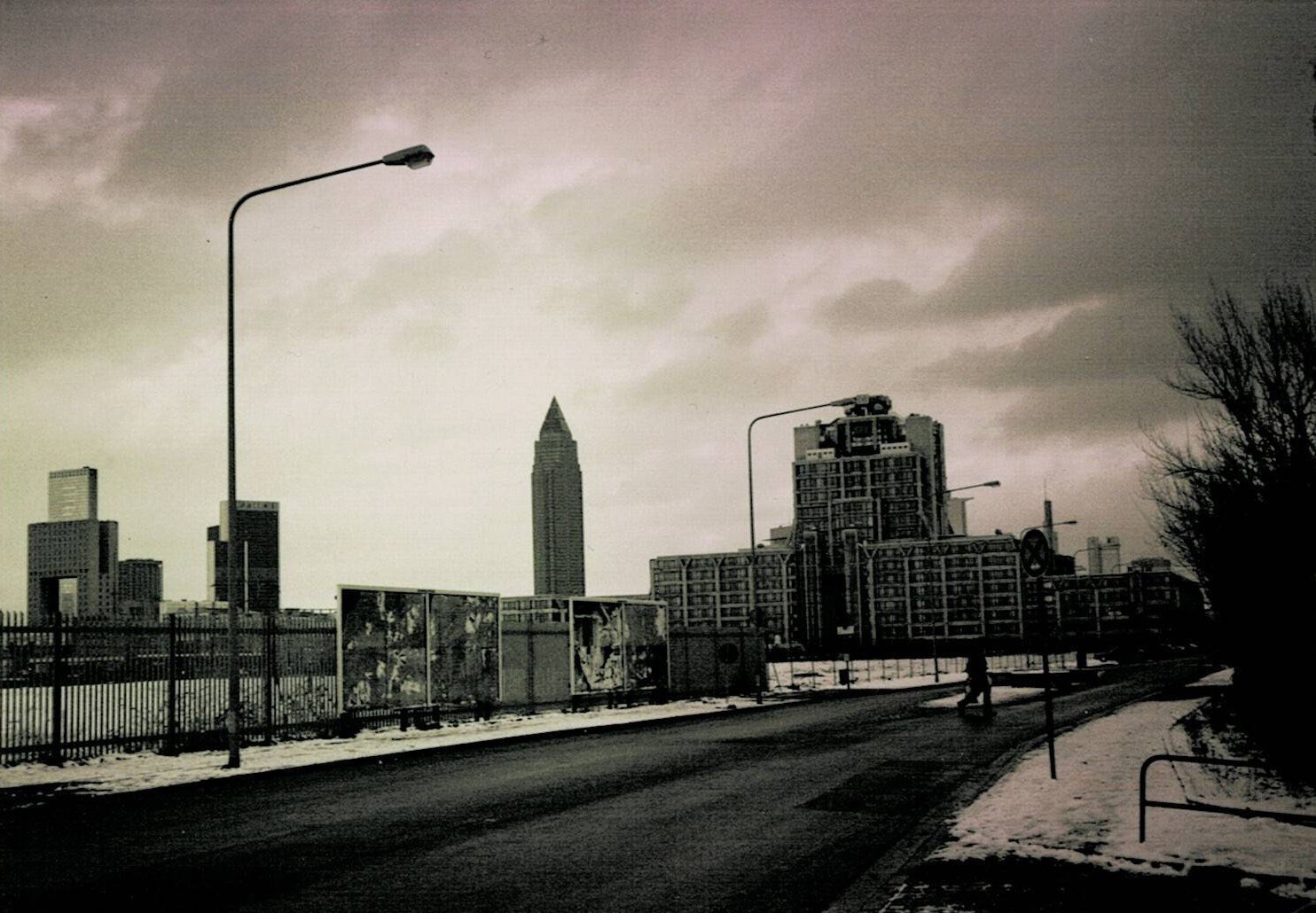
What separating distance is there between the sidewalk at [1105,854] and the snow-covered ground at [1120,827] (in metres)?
0.01

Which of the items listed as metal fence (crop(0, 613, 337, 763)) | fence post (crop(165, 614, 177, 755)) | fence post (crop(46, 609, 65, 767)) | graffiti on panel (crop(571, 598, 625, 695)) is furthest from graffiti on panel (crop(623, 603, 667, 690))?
fence post (crop(46, 609, 65, 767))

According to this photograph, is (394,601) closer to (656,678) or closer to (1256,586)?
(656,678)

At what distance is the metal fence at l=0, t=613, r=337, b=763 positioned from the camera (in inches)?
759

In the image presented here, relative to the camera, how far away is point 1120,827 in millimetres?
10453

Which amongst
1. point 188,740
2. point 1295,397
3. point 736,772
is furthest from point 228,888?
point 1295,397

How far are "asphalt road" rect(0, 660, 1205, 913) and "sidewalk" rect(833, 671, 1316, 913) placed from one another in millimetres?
664

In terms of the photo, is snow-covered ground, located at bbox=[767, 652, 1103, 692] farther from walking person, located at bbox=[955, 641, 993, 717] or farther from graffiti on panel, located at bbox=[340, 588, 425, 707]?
graffiti on panel, located at bbox=[340, 588, 425, 707]

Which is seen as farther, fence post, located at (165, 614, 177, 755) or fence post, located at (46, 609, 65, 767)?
fence post, located at (165, 614, 177, 755)

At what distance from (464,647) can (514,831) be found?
17.6 metres

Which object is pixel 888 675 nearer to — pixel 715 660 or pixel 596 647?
pixel 715 660

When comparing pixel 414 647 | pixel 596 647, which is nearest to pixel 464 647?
pixel 414 647

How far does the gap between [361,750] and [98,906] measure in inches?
502

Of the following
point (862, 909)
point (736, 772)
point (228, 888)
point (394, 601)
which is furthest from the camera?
point (394, 601)

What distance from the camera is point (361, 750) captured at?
68.6 ft
